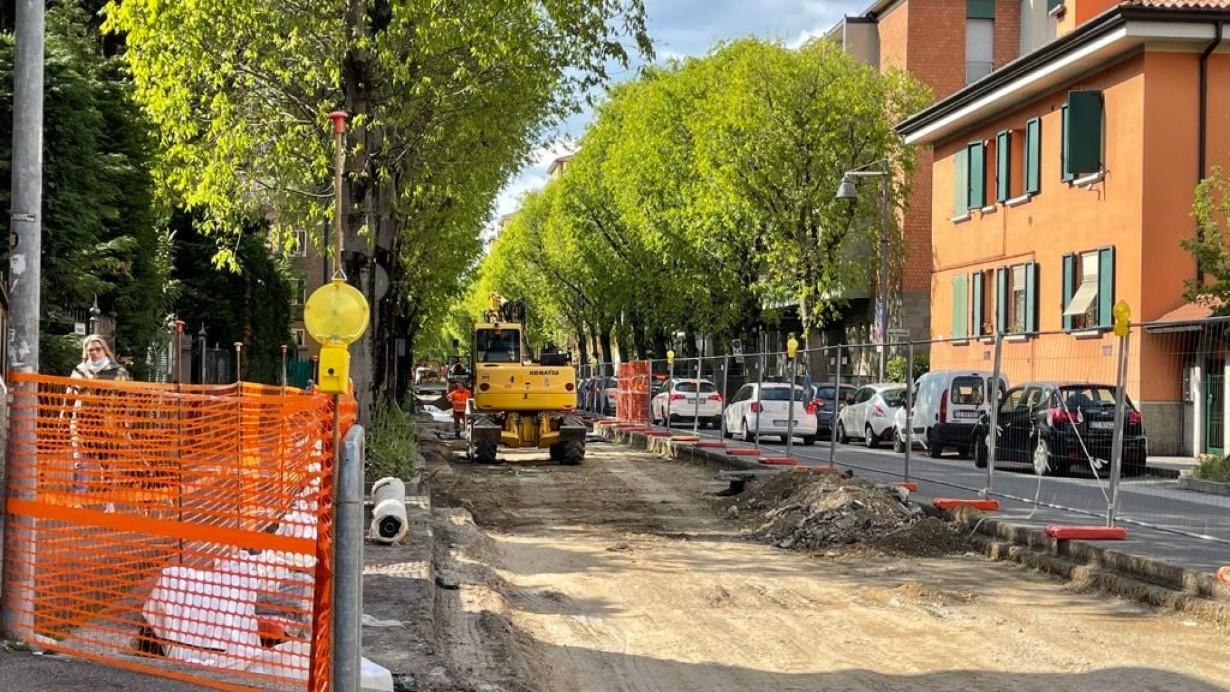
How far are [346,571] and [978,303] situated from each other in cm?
3376

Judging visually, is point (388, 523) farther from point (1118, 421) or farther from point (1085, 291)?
point (1085, 291)

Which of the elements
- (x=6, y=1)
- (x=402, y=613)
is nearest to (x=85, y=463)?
(x=402, y=613)

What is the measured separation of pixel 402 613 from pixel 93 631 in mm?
2220

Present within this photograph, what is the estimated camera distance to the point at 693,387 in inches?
1399

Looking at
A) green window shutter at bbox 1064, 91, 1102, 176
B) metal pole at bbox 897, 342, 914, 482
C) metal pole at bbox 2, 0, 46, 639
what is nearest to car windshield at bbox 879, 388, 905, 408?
green window shutter at bbox 1064, 91, 1102, 176

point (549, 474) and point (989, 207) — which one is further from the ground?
point (989, 207)

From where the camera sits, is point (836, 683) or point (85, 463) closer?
point (85, 463)

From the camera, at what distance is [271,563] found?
20.8 feet

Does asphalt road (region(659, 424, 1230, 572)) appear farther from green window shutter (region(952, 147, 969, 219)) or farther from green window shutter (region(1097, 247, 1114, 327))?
green window shutter (region(952, 147, 969, 219))

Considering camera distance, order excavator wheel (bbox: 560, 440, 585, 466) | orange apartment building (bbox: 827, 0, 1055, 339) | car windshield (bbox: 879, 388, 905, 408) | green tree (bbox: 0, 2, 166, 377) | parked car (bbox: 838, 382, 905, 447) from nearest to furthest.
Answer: green tree (bbox: 0, 2, 166, 377)
excavator wheel (bbox: 560, 440, 585, 466)
car windshield (bbox: 879, 388, 905, 408)
parked car (bbox: 838, 382, 905, 447)
orange apartment building (bbox: 827, 0, 1055, 339)

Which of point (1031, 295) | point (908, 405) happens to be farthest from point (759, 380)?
point (1031, 295)

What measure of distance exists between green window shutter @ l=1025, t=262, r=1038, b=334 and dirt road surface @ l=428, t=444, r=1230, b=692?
19072mm

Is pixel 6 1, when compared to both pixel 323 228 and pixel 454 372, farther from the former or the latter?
pixel 454 372

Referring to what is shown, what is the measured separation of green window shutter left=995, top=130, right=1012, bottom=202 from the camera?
35.2 m
